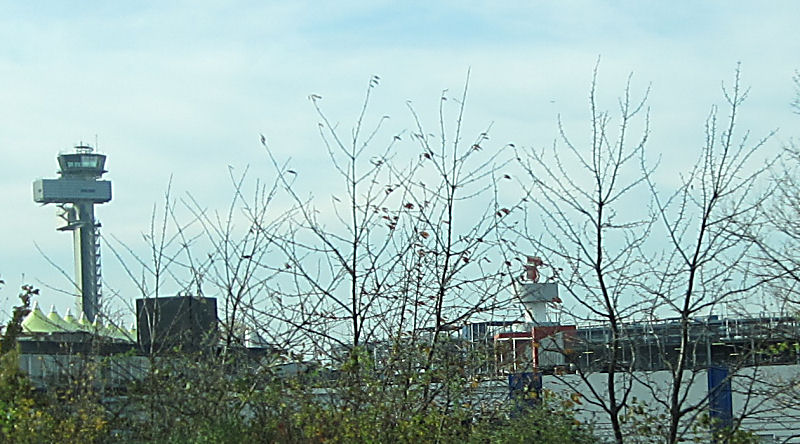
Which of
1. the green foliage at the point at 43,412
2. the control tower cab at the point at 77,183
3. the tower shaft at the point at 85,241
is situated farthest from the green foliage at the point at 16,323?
the control tower cab at the point at 77,183

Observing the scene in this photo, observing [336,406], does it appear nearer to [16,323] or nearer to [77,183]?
[16,323]

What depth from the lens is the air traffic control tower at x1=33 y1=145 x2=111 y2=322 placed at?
131 metres

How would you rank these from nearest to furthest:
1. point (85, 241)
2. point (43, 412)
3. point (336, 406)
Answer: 1. point (336, 406)
2. point (43, 412)
3. point (85, 241)

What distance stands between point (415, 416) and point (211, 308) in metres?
1.99

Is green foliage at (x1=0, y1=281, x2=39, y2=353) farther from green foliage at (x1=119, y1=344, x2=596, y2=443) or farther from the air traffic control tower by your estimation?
the air traffic control tower

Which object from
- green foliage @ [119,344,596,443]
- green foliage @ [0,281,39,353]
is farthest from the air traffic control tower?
green foliage @ [119,344,596,443]

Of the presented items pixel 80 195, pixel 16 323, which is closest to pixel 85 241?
pixel 80 195

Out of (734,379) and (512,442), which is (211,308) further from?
(734,379)

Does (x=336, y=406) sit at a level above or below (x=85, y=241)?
below

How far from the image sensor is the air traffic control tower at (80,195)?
131m

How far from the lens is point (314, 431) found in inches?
270

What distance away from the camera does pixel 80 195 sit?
5212 inches

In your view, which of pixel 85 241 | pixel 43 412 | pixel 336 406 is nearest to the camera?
pixel 336 406

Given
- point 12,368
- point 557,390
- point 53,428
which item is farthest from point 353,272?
point 12,368
